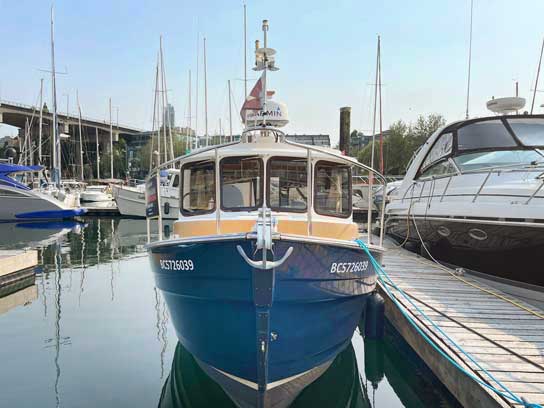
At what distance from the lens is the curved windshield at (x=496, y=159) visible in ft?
29.0

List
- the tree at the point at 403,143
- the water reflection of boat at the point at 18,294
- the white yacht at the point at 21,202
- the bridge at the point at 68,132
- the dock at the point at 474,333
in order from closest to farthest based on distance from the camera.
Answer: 1. the dock at the point at 474,333
2. the water reflection of boat at the point at 18,294
3. the white yacht at the point at 21,202
4. the tree at the point at 403,143
5. the bridge at the point at 68,132

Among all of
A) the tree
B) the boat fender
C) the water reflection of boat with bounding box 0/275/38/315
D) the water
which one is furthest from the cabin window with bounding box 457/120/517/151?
the tree

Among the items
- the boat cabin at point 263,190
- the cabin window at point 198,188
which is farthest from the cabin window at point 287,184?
the cabin window at point 198,188

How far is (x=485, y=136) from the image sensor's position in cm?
972

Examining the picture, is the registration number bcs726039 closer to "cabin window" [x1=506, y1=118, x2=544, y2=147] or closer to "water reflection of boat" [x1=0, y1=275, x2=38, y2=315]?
"cabin window" [x1=506, y1=118, x2=544, y2=147]

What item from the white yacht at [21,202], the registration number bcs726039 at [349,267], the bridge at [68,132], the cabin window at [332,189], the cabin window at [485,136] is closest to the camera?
the registration number bcs726039 at [349,267]

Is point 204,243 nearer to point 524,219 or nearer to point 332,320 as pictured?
point 332,320

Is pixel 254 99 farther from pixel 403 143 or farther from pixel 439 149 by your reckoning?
pixel 403 143

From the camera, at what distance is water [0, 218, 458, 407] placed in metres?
5.67

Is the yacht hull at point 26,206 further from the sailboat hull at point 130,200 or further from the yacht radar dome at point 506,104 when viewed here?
the yacht radar dome at point 506,104

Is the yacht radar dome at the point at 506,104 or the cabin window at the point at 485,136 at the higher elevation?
the yacht radar dome at the point at 506,104

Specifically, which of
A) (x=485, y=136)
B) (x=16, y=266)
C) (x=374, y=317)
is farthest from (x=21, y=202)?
(x=485, y=136)

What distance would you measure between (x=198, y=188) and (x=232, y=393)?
109 inches

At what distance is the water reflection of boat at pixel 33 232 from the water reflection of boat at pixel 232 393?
1412cm
